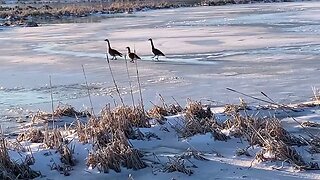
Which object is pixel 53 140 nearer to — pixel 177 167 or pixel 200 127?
pixel 177 167

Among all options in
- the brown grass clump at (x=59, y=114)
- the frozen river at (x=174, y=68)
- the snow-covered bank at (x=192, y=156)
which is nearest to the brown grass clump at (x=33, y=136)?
the snow-covered bank at (x=192, y=156)

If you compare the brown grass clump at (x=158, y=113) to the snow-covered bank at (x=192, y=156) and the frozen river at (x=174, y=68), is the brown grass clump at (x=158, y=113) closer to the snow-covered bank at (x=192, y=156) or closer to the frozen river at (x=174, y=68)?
the snow-covered bank at (x=192, y=156)

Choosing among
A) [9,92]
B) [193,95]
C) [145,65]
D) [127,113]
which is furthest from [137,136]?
[145,65]

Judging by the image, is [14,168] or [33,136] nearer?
[14,168]

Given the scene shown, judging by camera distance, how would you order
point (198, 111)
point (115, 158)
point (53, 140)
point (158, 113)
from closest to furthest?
point (115, 158) < point (53, 140) < point (198, 111) < point (158, 113)

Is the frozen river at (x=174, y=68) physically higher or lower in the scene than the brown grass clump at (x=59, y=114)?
lower

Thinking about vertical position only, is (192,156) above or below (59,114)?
above

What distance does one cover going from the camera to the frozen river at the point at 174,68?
8836 mm

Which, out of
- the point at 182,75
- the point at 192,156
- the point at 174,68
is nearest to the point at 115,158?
the point at 192,156

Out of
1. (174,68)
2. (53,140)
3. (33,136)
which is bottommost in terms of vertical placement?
(174,68)

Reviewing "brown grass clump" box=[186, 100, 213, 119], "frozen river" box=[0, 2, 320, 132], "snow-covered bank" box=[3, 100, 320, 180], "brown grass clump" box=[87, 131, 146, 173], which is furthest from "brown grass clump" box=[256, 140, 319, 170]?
"frozen river" box=[0, 2, 320, 132]

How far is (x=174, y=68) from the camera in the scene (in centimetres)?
1195

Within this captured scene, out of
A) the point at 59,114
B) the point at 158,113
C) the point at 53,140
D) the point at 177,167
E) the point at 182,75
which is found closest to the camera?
the point at 177,167

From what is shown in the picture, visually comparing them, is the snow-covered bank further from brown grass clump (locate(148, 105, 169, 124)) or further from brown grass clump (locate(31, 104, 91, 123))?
brown grass clump (locate(31, 104, 91, 123))
